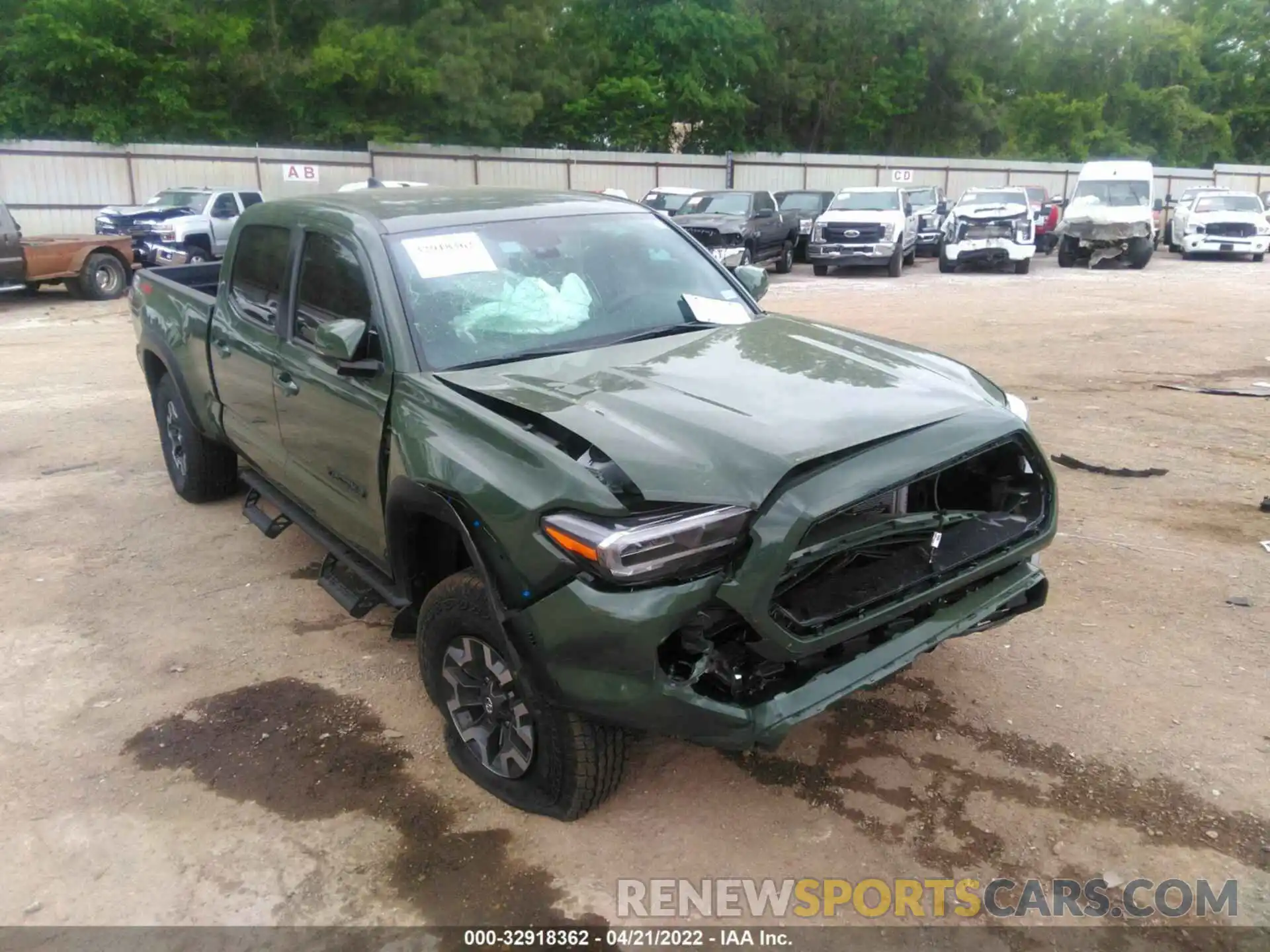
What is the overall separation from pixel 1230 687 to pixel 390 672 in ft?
10.9

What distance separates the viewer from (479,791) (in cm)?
340

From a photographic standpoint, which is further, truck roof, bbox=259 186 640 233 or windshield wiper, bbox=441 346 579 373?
truck roof, bbox=259 186 640 233

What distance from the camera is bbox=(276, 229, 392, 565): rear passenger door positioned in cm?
369

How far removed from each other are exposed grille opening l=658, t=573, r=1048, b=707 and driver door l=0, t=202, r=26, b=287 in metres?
15.1

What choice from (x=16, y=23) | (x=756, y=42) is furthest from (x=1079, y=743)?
(x=756, y=42)

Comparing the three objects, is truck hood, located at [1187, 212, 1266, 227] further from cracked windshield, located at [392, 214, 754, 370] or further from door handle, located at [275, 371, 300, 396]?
door handle, located at [275, 371, 300, 396]

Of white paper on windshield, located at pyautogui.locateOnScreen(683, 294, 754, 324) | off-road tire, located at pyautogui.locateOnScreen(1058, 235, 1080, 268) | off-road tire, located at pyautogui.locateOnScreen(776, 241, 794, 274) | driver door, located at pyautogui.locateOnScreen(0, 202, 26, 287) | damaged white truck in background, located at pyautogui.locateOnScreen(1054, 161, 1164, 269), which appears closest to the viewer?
white paper on windshield, located at pyautogui.locateOnScreen(683, 294, 754, 324)

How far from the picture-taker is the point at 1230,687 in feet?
12.8

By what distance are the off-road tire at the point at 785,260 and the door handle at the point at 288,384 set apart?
59.6 ft

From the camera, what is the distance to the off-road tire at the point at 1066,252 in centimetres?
2250

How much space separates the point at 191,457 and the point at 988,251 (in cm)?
1888

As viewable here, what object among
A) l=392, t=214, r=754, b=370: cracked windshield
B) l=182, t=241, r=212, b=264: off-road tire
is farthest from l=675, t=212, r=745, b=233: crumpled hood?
l=392, t=214, r=754, b=370: cracked windshield

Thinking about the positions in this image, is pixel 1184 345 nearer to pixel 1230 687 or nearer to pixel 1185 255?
pixel 1230 687

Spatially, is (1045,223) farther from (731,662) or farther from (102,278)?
(731,662)
